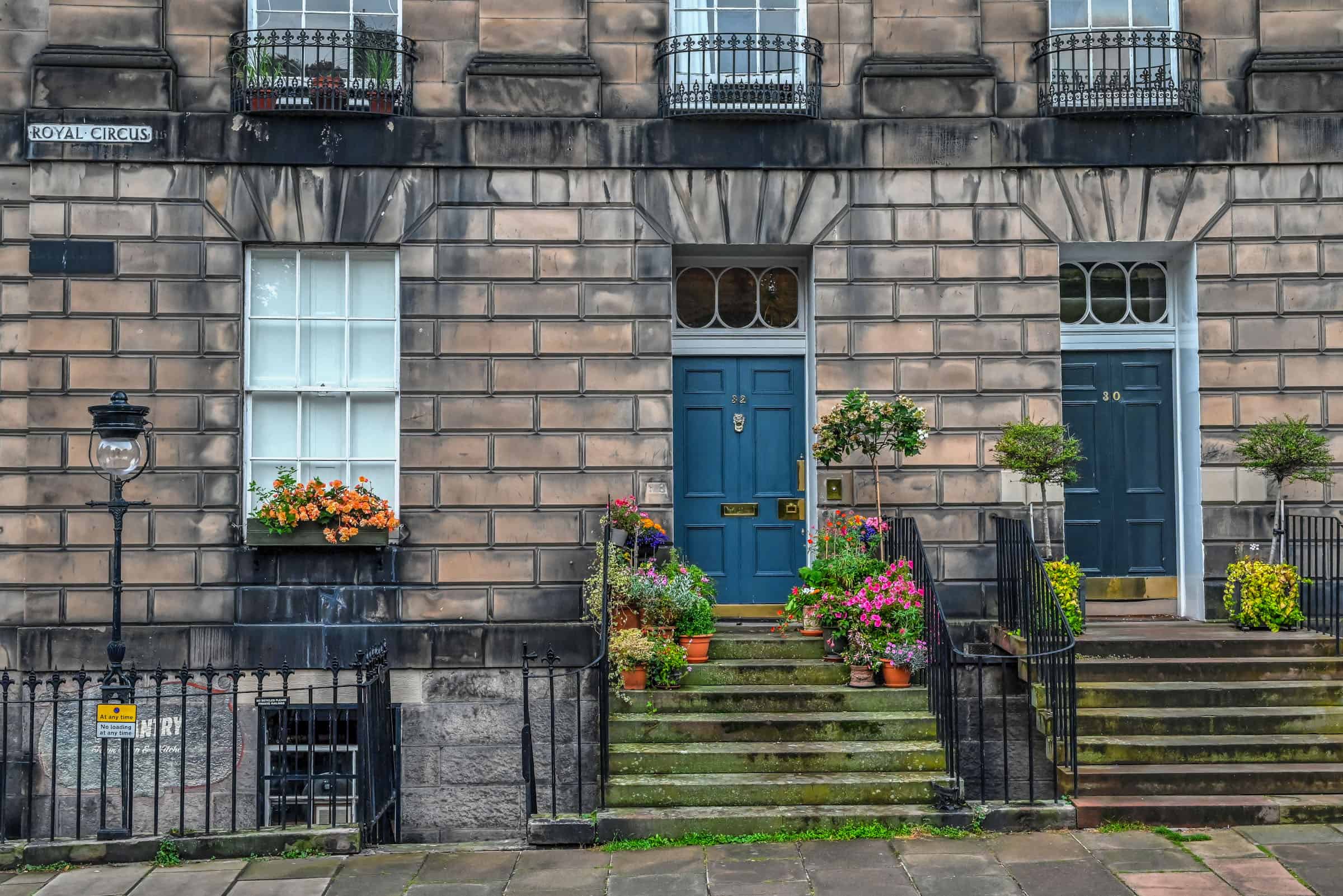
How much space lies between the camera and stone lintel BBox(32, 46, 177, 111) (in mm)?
10242

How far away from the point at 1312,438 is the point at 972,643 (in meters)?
3.20

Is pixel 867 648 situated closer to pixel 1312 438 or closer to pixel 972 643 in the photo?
pixel 972 643

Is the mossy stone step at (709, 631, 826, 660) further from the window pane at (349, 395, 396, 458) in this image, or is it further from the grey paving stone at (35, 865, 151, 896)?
the grey paving stone at (35, 865, 151, 896)

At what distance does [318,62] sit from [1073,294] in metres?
6.95

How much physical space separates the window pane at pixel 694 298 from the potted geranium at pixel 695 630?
9.01 feet

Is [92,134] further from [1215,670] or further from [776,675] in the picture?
[1215,670]

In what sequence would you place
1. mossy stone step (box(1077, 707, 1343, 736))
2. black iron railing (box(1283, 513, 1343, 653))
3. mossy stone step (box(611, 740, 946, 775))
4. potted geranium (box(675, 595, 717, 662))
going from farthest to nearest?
black iron railing (box(1283, 513, 1343, 653)) → potted geranium (box(675, 595, 717, 662)) → mossy stone step (box(1077, 707, 1343, 736)) → mossy stone step (box(611, 740, 946, 775))

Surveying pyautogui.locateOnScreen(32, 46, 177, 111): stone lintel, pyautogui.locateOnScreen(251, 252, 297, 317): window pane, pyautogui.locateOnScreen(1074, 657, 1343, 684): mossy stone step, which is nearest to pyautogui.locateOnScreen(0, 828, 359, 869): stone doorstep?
pyautogui.locateOnScreen(251, 252, 297, 317): window pane

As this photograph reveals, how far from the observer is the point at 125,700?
26.9ft

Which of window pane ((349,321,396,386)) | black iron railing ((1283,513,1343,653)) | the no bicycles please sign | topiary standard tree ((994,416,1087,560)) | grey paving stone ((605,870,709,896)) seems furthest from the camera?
window pane ((349,321,396,386))

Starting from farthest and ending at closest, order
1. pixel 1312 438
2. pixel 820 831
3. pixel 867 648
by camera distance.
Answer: pixel 1312 438, pixel 867 648, pixel 820 831

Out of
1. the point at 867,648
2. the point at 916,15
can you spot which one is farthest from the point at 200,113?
the point at 867,648

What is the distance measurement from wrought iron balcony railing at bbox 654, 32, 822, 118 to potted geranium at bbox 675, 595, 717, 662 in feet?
13.7

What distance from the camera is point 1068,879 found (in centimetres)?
712
